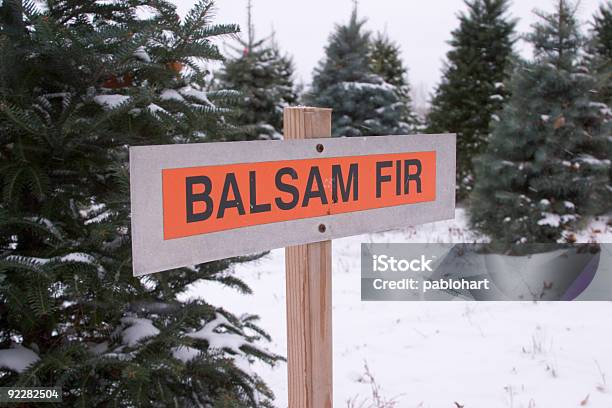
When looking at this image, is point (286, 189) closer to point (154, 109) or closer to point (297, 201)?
Answer: point (297, 201)

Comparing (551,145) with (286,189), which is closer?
(286,189)

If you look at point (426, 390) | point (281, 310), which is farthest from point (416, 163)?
point (281, 310)

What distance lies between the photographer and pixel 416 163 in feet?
6.21

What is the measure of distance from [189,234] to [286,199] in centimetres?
32

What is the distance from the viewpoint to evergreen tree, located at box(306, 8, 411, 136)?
13.6m

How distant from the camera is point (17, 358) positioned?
220 cm

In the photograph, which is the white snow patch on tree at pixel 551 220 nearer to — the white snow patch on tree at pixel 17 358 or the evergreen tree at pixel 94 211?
the evergreen tree at pixel 94 211

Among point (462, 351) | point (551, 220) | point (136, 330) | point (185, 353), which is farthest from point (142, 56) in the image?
point (551, 220)

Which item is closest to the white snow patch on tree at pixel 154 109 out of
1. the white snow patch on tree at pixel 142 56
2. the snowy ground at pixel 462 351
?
the white snow patch on tree at pixel 142 56

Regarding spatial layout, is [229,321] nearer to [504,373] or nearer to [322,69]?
[504,373]

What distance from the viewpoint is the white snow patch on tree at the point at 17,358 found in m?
2.17

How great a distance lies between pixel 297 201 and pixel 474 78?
48.4ft

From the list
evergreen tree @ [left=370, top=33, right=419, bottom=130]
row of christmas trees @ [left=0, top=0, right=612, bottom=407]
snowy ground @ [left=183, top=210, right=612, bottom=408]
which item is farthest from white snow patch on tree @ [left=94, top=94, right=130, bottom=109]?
evergreen tree @ [left=370, top=33, right=419, bottom=130]

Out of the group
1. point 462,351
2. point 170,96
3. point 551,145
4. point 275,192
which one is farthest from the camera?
point 551,145
